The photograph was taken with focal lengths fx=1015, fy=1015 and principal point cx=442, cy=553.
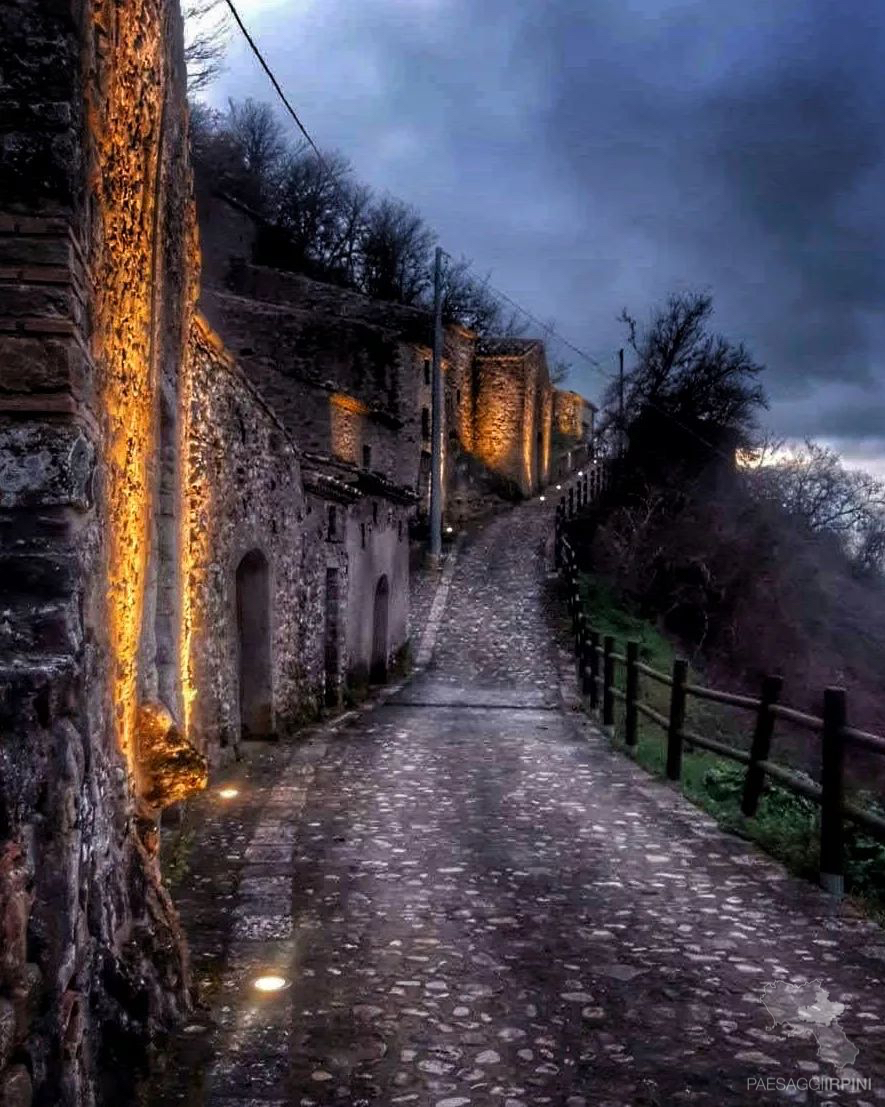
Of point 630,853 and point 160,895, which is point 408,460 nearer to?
point 630,853

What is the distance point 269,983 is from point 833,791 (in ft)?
12.0

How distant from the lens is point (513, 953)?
199 inches

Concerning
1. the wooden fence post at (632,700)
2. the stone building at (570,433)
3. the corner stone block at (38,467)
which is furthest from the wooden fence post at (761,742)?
the stone building at (570,433)

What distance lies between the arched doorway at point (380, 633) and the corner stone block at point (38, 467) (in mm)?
14397

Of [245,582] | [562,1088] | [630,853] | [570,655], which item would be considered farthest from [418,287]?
[562,1088]

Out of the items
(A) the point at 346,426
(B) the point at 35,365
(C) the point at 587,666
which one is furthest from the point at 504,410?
(B) the point at 35,365

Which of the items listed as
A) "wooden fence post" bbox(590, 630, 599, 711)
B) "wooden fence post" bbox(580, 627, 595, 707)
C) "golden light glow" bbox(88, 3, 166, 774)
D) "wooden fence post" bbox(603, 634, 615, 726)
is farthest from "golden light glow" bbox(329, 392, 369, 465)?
"golden light glow" bbox(88, 3, 166, 774)

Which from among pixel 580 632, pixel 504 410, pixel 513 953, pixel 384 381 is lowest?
pixel 513 953

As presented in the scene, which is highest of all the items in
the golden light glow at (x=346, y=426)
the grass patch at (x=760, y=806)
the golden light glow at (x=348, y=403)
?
the golden light glow at (x=348, y=403)

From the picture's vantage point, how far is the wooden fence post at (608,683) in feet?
42.5

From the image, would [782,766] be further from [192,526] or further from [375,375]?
[375,375]

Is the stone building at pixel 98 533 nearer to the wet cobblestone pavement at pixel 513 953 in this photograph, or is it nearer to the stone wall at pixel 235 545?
the stone wall at pixel 235 545

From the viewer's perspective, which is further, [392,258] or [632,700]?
[392,258]

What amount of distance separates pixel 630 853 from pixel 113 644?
419 cm
